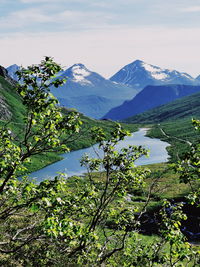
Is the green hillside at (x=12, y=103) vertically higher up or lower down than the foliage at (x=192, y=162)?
higher up

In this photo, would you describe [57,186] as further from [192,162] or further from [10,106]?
[10,106]

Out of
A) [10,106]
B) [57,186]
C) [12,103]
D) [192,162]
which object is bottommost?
[57,186]

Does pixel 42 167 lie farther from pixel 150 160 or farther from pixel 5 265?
pixel 5 265

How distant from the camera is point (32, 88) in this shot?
12195mm

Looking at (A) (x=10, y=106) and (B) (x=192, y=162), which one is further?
(A) (x=10, y=106)

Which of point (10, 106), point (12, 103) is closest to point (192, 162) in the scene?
point (10, 106)

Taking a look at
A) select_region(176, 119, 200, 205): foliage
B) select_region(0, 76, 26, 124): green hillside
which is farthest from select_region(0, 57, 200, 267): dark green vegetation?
select_region(0, 76, 26, 124): green hillside

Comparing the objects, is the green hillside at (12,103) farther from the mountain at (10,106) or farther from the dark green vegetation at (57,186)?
the dark green vegetation at (57,186)

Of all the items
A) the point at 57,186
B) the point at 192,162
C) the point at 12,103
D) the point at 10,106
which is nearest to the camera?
the point at 57,186

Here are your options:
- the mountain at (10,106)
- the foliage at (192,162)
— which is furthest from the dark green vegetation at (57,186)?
the mountain at (10,106)

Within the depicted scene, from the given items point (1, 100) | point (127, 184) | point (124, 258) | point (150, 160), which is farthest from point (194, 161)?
point (1, 100)

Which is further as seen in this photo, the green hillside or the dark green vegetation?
the green hillside

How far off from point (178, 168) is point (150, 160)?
367 ft

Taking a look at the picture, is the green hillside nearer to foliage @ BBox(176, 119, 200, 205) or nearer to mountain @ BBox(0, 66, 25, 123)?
mountain @ BBox(0, 66, 25, 123)
